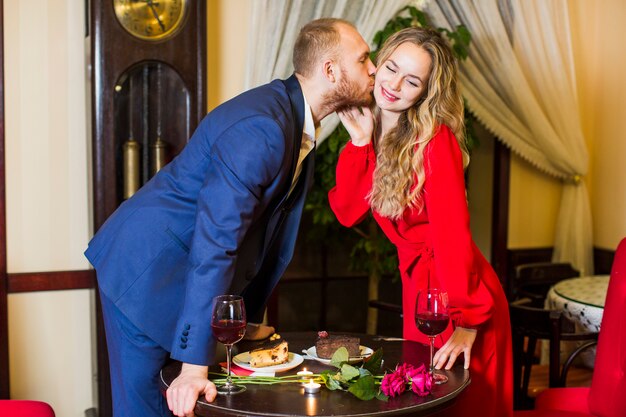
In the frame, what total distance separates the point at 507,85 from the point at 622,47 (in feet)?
2.77

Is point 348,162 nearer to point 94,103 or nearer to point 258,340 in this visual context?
point 258,340

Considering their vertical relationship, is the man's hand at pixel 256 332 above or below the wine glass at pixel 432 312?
below

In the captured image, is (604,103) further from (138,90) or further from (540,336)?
(138,90)

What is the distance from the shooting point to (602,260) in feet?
15.5

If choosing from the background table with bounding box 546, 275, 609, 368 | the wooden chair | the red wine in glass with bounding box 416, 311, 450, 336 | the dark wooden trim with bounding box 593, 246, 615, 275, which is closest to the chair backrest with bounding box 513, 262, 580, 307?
the background table with bounding box 546, 275, 609, 368

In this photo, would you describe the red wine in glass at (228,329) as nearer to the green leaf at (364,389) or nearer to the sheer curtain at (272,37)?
the green leaf at (364,389)

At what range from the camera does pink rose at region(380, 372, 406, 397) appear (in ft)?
5.71

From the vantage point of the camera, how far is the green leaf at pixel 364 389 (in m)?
1.72

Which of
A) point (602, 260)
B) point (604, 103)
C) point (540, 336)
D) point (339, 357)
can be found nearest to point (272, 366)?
point (339, 357)

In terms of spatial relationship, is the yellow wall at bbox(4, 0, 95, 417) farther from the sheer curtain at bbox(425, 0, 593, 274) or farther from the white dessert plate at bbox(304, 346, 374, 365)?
the sheer curtain at bbox(425, 0, 593, 274)

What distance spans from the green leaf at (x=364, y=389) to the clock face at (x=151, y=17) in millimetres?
1985

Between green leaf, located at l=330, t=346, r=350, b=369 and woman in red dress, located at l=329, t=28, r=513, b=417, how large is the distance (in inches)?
10.4

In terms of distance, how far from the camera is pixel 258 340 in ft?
7.27

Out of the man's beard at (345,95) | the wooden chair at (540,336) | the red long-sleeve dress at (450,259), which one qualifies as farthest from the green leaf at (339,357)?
the wooden chair at (540,336)
